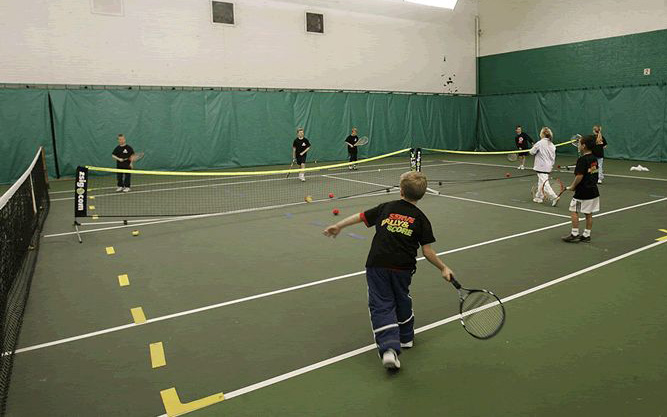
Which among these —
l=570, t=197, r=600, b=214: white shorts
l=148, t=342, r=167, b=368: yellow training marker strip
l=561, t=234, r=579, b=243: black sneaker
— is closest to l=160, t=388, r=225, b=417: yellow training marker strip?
l=148, t=342, r=167, b=368: yellow training marker strip

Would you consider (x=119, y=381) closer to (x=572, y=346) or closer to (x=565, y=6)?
(x=572, y=346)

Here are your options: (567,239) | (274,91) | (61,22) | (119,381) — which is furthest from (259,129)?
(119,381)

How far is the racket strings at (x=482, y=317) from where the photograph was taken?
4.18 meters

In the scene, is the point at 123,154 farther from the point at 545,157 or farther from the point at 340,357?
the point at 340,357

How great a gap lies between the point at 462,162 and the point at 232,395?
2001cm

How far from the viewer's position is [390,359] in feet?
13.1

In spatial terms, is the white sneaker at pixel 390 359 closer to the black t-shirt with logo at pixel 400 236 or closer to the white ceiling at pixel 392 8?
the black t-shirt with logo at pixel 400 236

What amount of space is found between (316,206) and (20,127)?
1194 centimetres

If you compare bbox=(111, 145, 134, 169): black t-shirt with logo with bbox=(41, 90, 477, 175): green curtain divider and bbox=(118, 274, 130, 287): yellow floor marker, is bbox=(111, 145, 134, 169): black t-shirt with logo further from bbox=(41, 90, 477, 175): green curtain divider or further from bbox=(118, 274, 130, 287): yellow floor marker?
bbox=(118, 274, 130, 287): yellow floor marker

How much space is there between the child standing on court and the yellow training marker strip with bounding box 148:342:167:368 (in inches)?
254

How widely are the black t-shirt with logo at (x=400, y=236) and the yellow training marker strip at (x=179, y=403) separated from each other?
64.6 inches

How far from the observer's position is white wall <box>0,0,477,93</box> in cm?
1697

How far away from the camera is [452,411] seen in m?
3.49

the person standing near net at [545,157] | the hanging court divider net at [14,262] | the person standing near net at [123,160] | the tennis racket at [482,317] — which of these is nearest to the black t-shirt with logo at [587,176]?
the person standing near net at [545,157]
